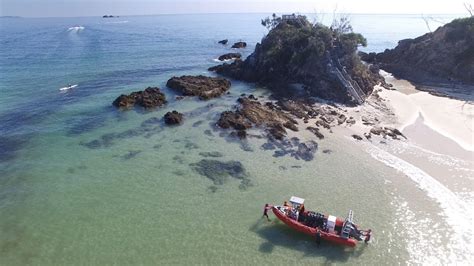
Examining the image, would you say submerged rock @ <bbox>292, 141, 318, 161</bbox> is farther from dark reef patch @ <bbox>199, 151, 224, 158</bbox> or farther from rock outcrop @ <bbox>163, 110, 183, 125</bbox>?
rock outcrop @ <bbox>163, 110, 183, 125</bbox>

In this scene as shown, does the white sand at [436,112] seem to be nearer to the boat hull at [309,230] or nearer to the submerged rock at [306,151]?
the submerged rock at [306,151]

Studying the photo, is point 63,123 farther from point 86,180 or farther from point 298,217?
point 298,217

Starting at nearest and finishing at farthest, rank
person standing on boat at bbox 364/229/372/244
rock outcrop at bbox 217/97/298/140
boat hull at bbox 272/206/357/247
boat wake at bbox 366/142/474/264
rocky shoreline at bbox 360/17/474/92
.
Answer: boat wake at bbox 366/142/474/264 < boat hull at bbox 272/206/357/247 < person standing on boat at bbox 364/229/372/244 < rock outcrop at bbox 217/97/298/140 < rocky shoreline at bbox 360/17/474/92

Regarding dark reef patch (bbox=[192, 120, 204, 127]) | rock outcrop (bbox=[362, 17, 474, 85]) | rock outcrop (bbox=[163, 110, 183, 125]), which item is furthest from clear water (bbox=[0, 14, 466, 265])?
rock outcrop (bbox=[362, 17, 474, 85])

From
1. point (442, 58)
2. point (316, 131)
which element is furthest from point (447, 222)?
point (442, 58)

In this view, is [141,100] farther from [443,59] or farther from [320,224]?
[443,59]

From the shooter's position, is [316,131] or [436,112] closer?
[316,131]
